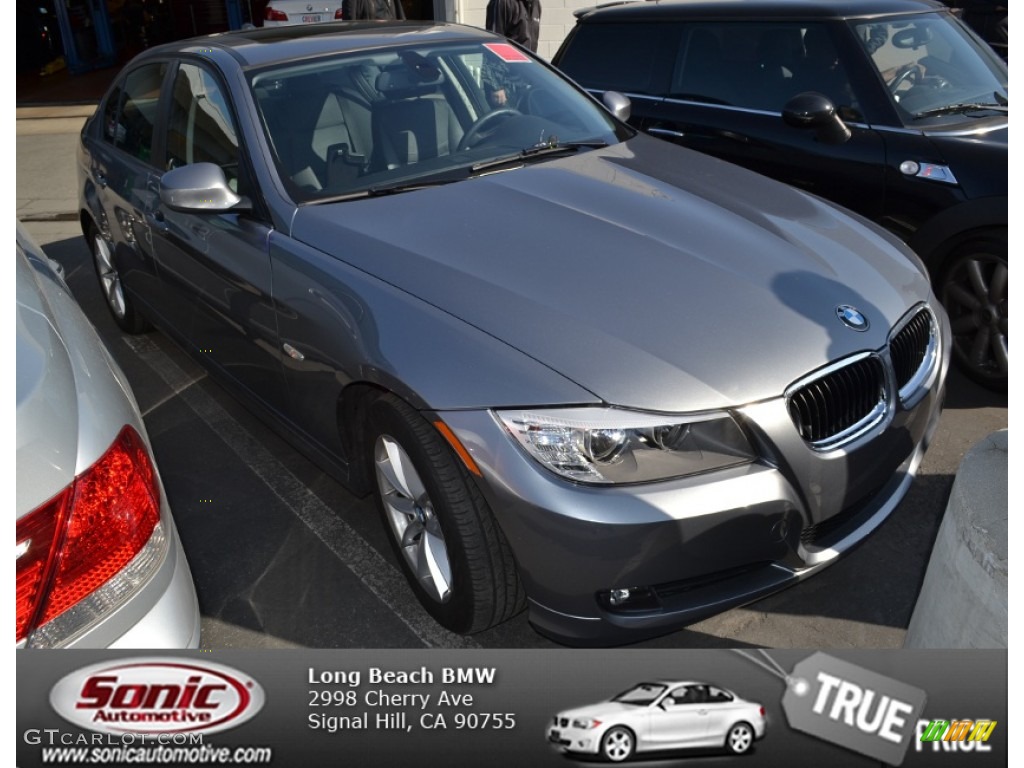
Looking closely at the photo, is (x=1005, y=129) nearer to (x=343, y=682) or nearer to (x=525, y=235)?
(x=525, y=235)

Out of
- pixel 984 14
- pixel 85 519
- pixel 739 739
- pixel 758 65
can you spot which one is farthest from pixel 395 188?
pixel 984 14

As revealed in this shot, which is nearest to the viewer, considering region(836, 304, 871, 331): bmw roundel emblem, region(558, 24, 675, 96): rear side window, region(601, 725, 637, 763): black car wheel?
region(601, 725, 637, 763): black car wheel

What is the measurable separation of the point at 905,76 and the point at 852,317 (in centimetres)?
261

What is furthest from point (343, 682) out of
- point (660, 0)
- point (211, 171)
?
point (660, 0)

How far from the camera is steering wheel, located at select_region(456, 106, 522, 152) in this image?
369cm

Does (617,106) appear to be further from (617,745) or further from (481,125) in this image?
(617,745)

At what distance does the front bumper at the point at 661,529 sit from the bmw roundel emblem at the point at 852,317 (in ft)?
1.23

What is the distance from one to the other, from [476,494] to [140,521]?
0.90 m

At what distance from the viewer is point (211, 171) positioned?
10.8 feet

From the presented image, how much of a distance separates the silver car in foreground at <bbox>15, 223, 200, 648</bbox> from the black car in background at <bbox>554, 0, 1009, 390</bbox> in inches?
146

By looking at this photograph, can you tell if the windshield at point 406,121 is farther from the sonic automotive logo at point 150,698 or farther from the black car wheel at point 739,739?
the black car wheel at point 739,739

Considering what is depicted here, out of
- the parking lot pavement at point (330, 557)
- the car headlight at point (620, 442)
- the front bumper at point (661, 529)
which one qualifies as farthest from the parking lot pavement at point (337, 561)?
the car headlight at point (620, 442)

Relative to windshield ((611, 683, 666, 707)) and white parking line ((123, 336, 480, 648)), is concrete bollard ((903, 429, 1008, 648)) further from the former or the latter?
white parking line ((123, 336, 480, 648))

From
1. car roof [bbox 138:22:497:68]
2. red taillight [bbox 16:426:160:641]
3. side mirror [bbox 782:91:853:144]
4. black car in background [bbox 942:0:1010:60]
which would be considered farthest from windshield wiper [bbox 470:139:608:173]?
black car in background [bbox 942:0:1010:60]
